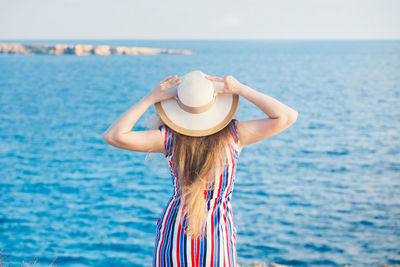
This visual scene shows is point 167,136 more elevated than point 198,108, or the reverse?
point 198,108

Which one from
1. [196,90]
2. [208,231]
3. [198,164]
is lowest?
[208,231]

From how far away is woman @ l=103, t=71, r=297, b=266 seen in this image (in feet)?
7.00

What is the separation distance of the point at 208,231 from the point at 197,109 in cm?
66

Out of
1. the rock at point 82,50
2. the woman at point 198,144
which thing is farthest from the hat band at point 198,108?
the rock at point 82,50

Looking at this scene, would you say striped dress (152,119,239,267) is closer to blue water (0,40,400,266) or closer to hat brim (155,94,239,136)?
hat brim (155,94,239,136)

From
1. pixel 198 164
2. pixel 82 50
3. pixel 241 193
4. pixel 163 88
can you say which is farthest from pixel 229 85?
pixel 82 50

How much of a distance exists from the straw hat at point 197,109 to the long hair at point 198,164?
0.21 feet

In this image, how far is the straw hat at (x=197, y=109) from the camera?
2102 mm

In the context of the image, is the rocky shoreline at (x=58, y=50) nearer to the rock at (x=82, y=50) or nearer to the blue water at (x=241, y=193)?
the rock at (x=82, y=50)

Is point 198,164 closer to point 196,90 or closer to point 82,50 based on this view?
point 196,90

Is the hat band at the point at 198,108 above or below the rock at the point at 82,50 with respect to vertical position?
below

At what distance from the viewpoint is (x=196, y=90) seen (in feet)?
6.87

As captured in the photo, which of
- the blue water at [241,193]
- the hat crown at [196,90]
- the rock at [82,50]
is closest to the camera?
the hat crown at [196,90]

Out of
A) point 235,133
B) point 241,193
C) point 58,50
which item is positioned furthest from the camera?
point 58,50
